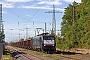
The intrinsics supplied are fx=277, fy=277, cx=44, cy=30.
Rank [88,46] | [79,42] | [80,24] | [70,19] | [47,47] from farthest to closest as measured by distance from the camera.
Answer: [70,19] → [80,24] → [79,42] → [88,46] → [47,47]

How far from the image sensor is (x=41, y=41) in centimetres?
4494

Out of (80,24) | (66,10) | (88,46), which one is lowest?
(88,46)

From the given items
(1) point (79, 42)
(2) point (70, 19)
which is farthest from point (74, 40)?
(2) point (70, 19)

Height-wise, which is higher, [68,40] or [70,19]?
[70,19]

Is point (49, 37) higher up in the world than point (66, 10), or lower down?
lower down

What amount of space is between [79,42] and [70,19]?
33.1 m

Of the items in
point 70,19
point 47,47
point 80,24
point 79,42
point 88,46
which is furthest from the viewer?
point 70,19

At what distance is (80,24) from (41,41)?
22.0 meters

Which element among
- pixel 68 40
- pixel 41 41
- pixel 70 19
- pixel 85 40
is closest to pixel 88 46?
pixel 85 40

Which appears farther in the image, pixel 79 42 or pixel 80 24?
pixel 80 24

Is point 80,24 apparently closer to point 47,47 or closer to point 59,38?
point 59,38

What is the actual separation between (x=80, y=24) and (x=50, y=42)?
21.8 metres

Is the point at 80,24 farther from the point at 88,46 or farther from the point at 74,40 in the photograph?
the point at 88,46

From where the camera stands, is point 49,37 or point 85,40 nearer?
point 49,37
